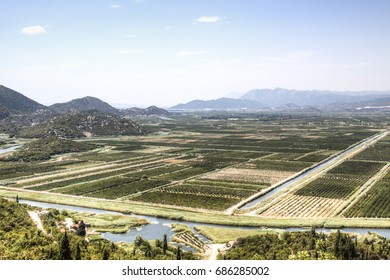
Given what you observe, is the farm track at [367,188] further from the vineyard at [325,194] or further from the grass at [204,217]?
the grass at [204,217]

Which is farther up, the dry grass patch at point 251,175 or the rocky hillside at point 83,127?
the rocky hillside at point 83,127

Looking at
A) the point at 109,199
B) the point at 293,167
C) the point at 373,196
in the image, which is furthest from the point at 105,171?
the point at 373,196

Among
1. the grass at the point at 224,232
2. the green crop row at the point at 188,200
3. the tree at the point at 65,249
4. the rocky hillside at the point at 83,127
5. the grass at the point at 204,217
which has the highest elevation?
the rocky hillside at the point at 83,127

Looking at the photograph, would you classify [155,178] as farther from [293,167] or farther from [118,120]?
[118,120]

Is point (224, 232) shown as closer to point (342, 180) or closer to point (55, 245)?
point (55, 245)

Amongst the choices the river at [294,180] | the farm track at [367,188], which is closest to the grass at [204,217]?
the farm track at [367,188]

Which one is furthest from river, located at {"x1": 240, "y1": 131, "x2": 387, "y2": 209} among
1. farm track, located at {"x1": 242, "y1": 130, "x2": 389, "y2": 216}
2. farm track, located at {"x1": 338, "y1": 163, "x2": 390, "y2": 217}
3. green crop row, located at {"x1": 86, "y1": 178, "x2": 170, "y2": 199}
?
green crop row, located at {"x1": 86, "y1": 178, "x2": 170, "y2": 199}

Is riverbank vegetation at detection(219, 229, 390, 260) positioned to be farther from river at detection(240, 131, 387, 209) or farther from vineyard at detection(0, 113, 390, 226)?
river at detection(240, 131, 387, 209)

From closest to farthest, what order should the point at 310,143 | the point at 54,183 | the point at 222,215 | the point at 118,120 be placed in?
the point at 222,215 → the point at 54,183 → the point at 310,143 → the point at 118,120

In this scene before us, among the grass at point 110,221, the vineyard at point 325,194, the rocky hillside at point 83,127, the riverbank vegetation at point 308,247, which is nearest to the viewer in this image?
the riverbank vegetation at point 308,247

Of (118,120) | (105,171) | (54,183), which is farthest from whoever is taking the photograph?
(118,120)
